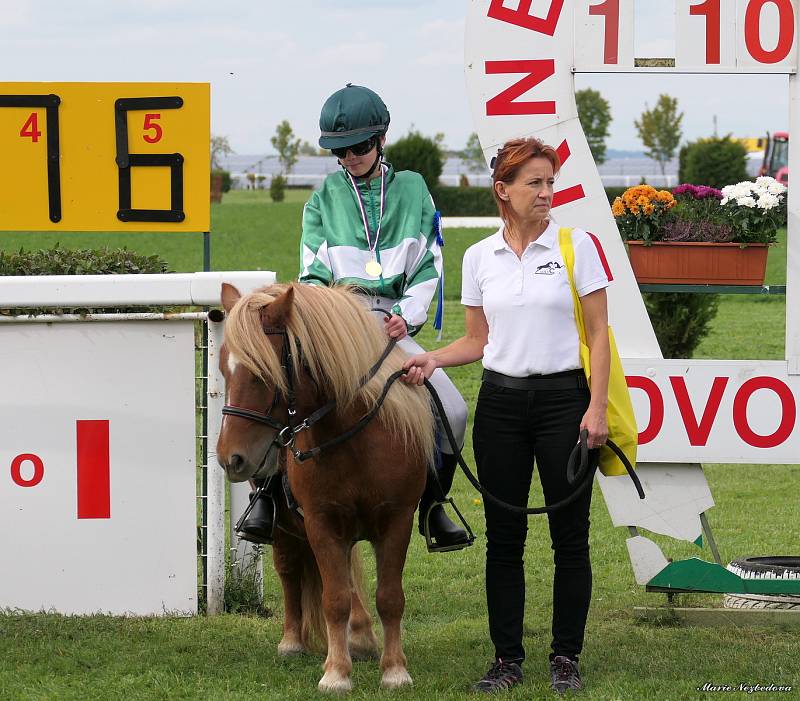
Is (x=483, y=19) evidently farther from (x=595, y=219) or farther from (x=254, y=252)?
(x=254, y=252)

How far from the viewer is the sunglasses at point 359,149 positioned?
4551 millimetres

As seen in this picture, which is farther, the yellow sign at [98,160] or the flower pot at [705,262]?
the yellow sign at [98,160]

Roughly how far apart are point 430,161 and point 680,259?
99.1 ft

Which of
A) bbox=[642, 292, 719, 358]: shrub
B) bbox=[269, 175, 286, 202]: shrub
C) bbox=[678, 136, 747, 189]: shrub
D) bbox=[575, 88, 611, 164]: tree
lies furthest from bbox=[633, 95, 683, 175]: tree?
bbox=[642, 292, 719, 358]: shrub

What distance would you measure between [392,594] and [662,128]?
215ft

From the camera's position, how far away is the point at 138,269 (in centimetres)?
597

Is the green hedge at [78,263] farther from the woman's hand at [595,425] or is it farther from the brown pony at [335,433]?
the woman's hand at [595,425]

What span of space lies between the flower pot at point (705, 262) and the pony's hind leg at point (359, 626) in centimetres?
186

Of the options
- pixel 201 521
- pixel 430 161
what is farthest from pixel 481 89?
pixel 430 161

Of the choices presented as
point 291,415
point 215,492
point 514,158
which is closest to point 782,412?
point 514,158

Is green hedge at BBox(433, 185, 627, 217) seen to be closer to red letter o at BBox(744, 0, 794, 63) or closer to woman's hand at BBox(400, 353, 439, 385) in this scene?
red letter o at BBox(744, 0, 794, 63)

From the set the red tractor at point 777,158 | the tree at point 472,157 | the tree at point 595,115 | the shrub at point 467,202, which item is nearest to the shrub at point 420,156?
the shrub at point 467,202

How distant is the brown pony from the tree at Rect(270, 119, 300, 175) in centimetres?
7747

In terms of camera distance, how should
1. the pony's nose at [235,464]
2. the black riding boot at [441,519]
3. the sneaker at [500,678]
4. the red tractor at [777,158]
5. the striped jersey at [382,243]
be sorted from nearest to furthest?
1. the pony's nose at [235,464]
2. the sneaker at [500,678]
3. the striped jersey at [382,243]
4. the black riding boot at [441,519]
5. the red tractor at [777,158]
